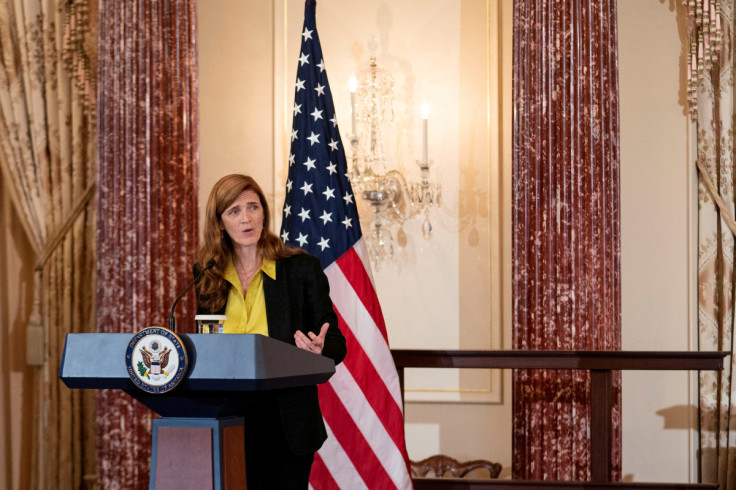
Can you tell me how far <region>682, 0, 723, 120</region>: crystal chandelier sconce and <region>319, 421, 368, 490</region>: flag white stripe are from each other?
2976mm

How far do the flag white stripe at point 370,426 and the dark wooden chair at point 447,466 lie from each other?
131 cm

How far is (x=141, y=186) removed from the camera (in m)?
4.36

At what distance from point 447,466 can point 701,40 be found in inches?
114

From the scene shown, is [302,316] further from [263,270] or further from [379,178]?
[379,178]

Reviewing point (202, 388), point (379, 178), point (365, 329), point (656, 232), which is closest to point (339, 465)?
point (365, 329)

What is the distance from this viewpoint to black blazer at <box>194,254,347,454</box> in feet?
7.37

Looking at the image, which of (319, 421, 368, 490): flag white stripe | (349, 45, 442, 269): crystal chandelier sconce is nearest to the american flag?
(319, 421, 368, 490): flag white stripe

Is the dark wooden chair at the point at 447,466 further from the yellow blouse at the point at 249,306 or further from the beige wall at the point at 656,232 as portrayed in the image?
the yellow blouse at the point at 249,306

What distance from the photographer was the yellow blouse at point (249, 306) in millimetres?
2465

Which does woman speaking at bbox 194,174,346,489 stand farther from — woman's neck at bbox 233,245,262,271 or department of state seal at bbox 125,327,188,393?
department of state seal at bbox 125,327,188,393

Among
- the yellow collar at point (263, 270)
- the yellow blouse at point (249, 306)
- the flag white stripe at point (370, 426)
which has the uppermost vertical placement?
the yellow collar at point (263, 270)

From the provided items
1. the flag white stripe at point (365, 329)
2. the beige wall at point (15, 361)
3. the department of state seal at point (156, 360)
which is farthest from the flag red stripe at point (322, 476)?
the beige wall at point (15, 361)

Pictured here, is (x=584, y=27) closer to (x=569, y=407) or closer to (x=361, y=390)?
(x=569, y=407)

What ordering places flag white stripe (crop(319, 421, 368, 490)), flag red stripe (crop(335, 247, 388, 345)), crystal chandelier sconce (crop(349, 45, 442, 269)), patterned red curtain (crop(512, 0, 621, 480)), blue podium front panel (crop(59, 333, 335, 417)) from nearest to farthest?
blue podium front panel (crop(59, 333, 335, 417))
flag white stripe (crop(319, 421, 368, 490))
flag red stripe (crop(335, 247, 388, 345))
patterned red curtain (crop(512, 0, 621, 480))
crystal chandelier sconce (crop(349, 45, 442, 269))
